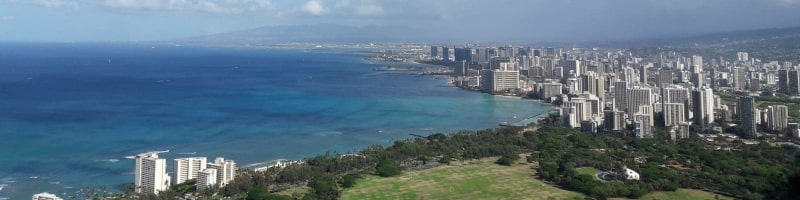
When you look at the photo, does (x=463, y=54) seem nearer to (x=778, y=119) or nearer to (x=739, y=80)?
(x=739, y=80)

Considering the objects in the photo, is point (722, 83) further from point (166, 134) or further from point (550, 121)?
point (166, 134)

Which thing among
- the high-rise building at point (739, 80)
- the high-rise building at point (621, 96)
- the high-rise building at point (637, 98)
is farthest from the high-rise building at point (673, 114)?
the high-rise building at point (739, 80)

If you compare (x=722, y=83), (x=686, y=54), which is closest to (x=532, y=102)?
(x=722, y=83)

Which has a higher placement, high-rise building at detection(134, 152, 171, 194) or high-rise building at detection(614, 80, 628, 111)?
high-rise building at detection(614, 80, 628, 111)

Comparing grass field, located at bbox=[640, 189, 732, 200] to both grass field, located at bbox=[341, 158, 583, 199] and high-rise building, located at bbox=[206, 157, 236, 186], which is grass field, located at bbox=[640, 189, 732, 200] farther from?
high-rise building, located at bbox=[206, 157, 236, 186]

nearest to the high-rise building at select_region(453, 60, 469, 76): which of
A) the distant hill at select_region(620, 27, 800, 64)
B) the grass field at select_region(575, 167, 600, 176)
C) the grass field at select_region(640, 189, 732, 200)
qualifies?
the distant hill at select_region(620, 27, 800, 64)

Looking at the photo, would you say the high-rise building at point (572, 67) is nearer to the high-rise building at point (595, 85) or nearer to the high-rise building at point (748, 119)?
the high-rise building at point (595, 85)
